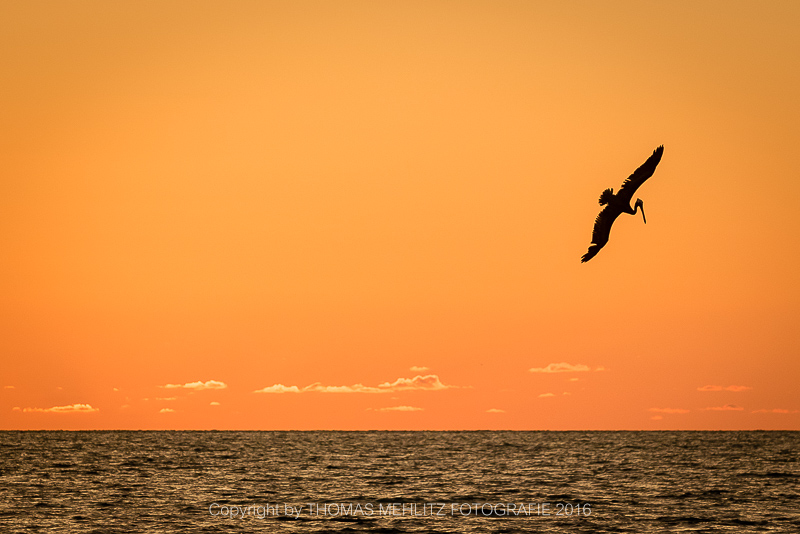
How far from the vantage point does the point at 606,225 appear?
25.0 meters

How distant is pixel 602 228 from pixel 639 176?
5.40ft

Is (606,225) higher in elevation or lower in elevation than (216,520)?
higher

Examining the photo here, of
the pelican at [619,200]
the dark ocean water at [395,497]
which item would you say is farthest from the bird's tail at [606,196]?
the dark ocean water at [395,497]

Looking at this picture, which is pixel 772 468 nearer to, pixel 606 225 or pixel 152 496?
pixel 152 496

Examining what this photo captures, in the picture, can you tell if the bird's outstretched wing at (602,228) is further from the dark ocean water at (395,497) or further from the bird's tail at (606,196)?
the dark ocean water at (395,497)

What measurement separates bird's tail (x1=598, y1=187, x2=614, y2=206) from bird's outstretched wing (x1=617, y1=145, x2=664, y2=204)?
0.23 metres

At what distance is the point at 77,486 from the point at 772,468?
198 feet

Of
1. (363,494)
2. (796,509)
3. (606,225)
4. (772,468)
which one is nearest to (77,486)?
(363,494)

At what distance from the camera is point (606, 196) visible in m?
25.0

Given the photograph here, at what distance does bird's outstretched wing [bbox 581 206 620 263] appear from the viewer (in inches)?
957

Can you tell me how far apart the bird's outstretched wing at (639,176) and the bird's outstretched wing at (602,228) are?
450mm

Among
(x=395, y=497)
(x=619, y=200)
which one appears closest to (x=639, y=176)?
(x=619, y=200)

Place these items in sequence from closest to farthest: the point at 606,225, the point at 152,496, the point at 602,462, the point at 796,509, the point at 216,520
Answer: the point at 606,225, the point at 216,520, the point at 796,509, the point at 152,496, the point at 602,462

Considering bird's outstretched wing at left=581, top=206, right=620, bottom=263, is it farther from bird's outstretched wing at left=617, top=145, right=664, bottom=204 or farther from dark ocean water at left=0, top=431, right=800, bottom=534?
dark ocean water at left=0, top=431, right=800, bottom=534
